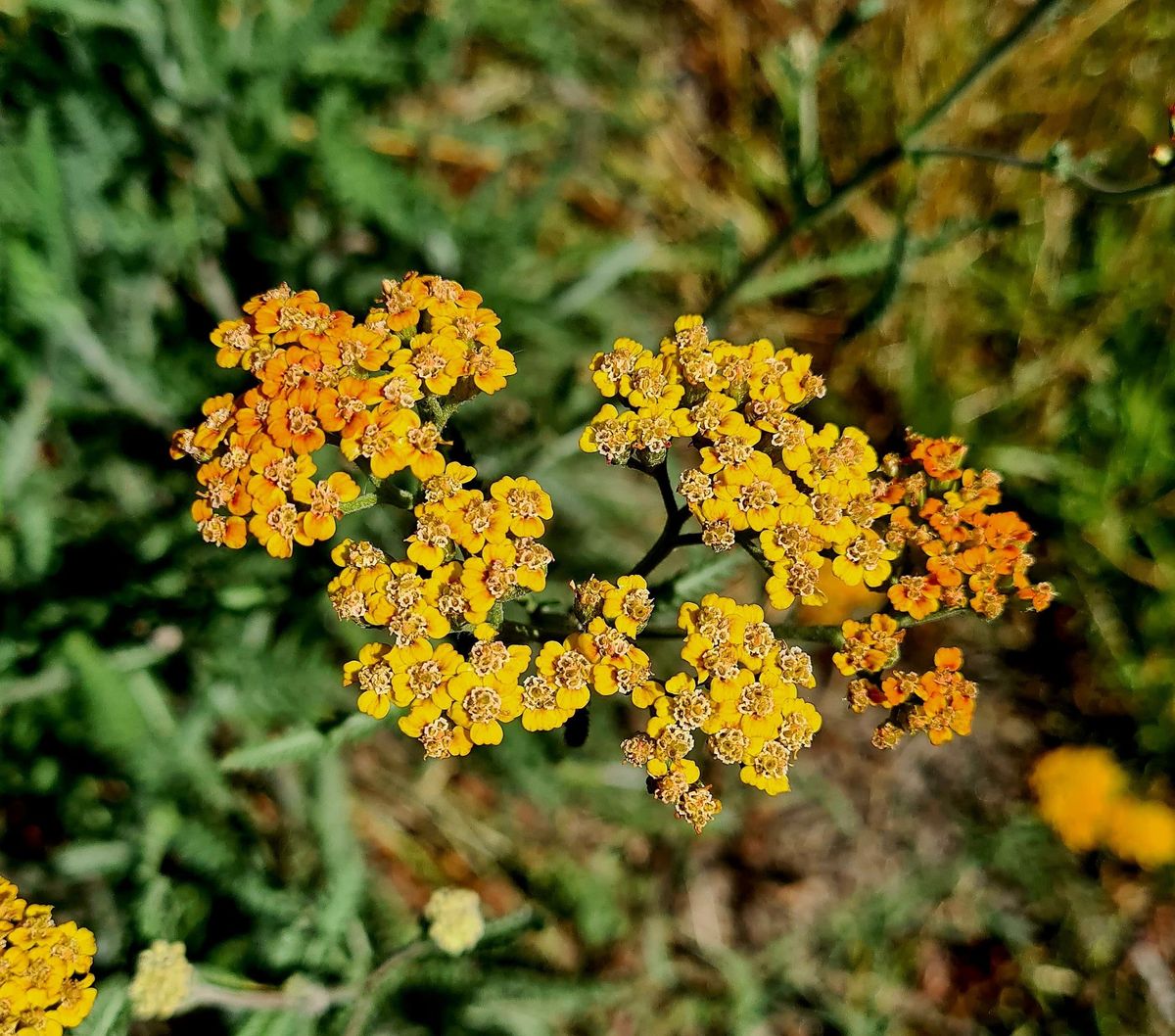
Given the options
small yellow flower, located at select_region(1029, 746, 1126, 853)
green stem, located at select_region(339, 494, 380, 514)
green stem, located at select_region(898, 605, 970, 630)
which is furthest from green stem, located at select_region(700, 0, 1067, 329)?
small yellow flower, located at select_region(1029, 746, 1126, 853)

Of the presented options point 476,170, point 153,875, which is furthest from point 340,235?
point 153,875

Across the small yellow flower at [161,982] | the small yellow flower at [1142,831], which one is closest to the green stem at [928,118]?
the small yellow flower at [161,982]

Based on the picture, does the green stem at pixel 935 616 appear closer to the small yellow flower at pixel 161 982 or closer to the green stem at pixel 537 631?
the green stem at pixel 537 631

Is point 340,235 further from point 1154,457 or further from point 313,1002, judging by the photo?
point 1154,457

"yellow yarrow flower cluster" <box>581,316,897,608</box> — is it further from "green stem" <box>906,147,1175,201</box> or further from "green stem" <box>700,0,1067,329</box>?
"green stem" <box>700,0,1067,329</box>

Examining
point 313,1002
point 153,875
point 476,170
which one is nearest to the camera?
point 313,1002

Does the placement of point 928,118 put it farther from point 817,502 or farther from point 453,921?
point 453,921

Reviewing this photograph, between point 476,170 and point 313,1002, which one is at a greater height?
point 476,170
